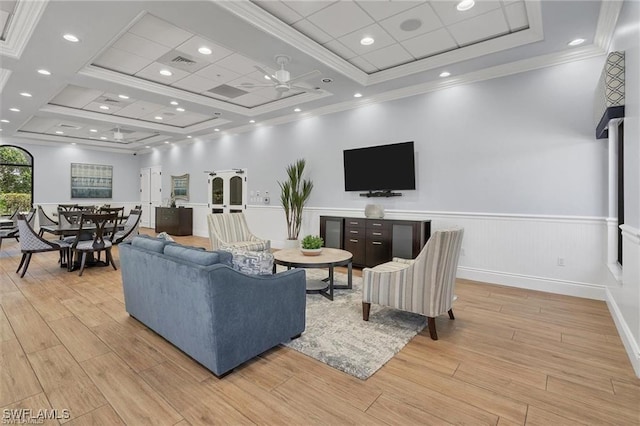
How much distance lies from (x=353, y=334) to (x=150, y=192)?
36.6 feet

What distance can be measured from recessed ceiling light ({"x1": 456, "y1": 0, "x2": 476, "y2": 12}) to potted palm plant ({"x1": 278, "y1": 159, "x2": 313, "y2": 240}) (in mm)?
3974

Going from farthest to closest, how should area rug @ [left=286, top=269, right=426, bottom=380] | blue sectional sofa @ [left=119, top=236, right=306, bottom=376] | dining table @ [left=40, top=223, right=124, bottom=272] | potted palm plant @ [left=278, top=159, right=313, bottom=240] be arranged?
potted palm plant @ [left=278, top=159, right=313, bottom=240] < dining table @ [left=40, top=223, right=124, bottom=272] < area rug @ [left=286, top=269, right=426, bottom=380] < blue sectional sofa @ [left=119, top=236, right=306, bottom=376]

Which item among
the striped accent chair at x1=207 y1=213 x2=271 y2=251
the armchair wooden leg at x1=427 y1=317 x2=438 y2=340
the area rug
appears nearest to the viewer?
the area rug

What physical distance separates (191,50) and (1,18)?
1.98 meters

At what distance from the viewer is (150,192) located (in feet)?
38.1

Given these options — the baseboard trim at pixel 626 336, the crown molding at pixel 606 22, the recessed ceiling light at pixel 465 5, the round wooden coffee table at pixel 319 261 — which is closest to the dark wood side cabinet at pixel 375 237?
the round wooden coffee table at pixel 319 261

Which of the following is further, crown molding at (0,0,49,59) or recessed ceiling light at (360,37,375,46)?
recessed ceiling light at (360,37,375,46)

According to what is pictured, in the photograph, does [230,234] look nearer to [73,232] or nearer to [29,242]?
[73,232]

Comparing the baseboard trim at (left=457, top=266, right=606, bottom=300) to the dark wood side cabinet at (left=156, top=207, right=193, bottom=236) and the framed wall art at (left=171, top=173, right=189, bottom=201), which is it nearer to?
the dark wood side cabinet at (left=156, top=207, right=193, bottom=236)

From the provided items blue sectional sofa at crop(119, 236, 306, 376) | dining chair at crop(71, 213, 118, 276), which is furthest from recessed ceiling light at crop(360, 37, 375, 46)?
dining chair at crop(71, 213, 118, 276)

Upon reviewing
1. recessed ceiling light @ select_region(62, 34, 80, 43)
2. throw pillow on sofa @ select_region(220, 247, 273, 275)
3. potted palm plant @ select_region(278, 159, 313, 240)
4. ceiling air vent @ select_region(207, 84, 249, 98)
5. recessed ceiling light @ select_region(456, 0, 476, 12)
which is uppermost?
ceiling air vent @ select_region(207, 84, 249, 98)

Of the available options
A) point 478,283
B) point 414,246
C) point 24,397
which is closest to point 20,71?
point 24,397

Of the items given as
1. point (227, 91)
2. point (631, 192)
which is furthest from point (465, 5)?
point (227, 91)

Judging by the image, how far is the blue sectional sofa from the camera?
2.12m
